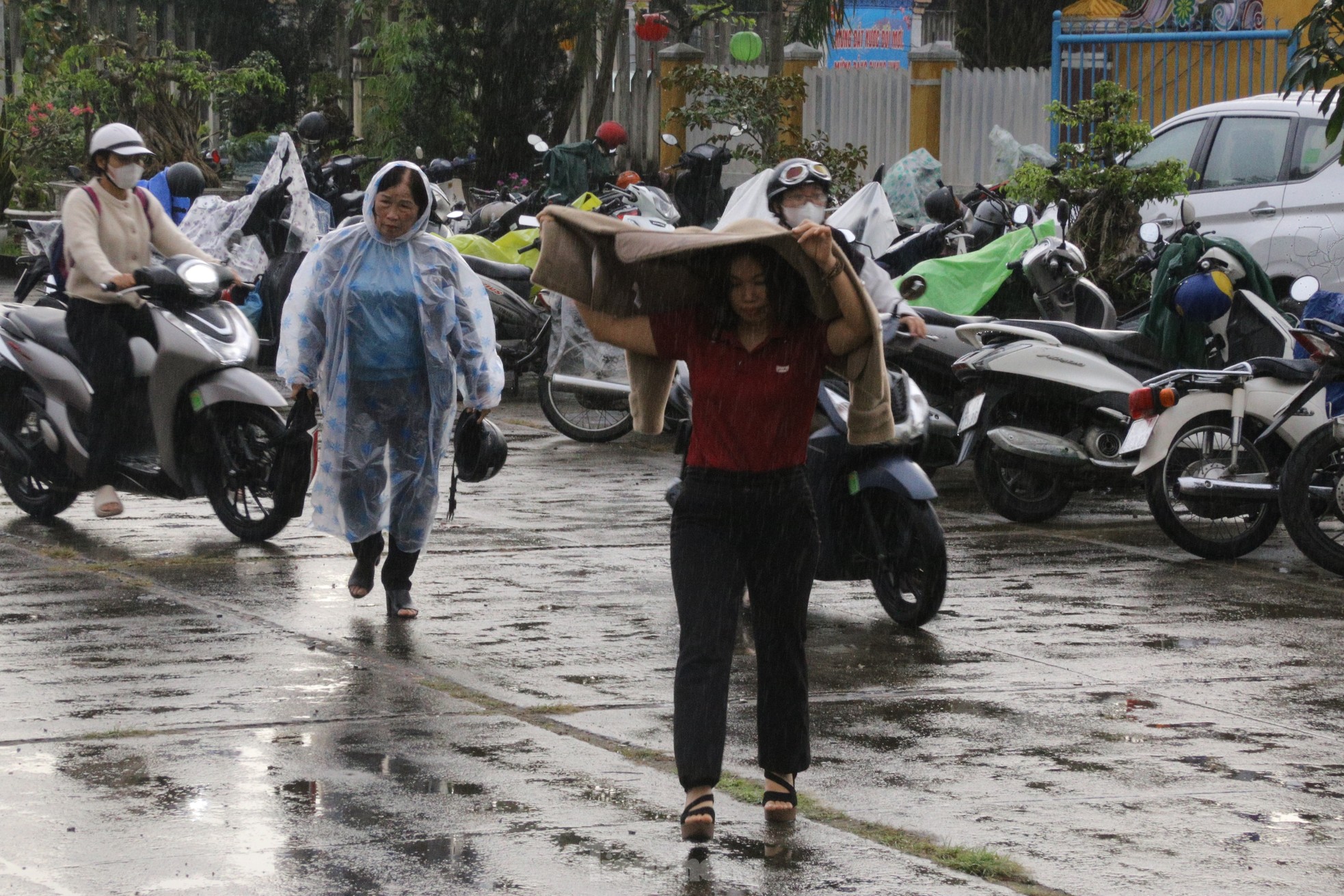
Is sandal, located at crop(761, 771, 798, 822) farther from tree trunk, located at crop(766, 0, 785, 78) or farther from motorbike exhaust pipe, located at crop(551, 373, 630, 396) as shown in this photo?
tree trunk, located at crop(766, 0, 785, 78)

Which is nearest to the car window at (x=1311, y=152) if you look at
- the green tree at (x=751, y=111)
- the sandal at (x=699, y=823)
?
the green tree at (x=751, y=111)

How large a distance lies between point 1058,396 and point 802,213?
Result: 394 cm

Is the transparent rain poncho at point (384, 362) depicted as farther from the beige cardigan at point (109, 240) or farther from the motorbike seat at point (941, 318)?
the motorbike seat at point (941, 318)

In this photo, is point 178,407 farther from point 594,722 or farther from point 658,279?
point 658,279

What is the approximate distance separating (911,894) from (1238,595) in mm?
4276

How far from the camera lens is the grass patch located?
5770 mm

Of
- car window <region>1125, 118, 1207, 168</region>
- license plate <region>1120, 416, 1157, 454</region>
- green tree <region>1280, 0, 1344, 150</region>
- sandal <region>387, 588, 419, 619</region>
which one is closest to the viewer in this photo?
sandal <region>387, 588, 419, 619</region>

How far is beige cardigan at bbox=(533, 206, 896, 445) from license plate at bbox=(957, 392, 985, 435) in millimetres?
4899

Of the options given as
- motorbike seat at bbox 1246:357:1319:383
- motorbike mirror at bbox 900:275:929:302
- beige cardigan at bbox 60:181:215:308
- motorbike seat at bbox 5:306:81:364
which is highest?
beige cardigan at bbox 60:181:215:308

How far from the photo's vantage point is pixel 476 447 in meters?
7.87

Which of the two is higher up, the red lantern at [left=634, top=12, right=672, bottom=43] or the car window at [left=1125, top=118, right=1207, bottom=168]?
the red lantern at [left=634, top=12, right=672, bottom=43]

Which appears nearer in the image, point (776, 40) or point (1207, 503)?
point (1207, 503)

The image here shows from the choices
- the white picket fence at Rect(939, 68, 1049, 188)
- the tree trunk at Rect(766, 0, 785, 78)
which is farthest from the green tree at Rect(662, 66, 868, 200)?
the white picket fence at Rect(939, 68, 1049, 188)

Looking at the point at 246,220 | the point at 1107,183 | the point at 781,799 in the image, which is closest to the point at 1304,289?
the point at 1107,183
